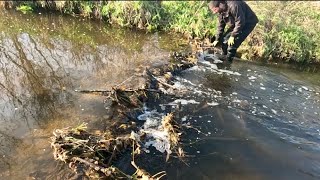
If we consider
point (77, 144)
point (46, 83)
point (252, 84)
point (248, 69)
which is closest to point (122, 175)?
point (77, 144)

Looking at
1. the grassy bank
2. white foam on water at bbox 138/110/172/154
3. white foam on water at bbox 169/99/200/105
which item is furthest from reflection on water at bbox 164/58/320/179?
the grassy bank

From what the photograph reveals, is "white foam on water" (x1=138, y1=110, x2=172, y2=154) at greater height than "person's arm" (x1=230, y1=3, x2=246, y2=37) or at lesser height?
lesser

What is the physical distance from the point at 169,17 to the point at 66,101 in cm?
527

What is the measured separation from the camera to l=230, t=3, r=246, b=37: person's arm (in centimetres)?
803

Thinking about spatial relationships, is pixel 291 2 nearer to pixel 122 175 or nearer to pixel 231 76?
pixel 231 76

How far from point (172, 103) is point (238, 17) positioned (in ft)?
9.19

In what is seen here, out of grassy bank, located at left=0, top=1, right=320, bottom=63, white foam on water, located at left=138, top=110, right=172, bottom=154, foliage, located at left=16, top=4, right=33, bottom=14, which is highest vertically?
grassy bank, located at left=0, top=1, right=320, bottom=63

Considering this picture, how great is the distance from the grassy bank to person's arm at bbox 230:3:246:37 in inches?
47.1

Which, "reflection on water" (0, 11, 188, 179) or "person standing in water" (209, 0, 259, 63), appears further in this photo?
"person standing in water" (209, 0, 259, 63)

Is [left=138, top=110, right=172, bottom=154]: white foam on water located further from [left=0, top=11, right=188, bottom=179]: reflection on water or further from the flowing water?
[left=0, top=11, right=188, bottom=179]: reflection on water

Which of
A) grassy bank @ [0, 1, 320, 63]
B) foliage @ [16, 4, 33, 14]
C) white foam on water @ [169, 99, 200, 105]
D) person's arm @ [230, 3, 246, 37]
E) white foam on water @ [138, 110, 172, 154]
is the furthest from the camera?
foliage @ [16, 4, 33, 14]

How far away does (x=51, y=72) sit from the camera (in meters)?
7.48

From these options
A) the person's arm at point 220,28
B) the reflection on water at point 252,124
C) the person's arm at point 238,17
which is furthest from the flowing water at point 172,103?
the person's arm at point 238,17

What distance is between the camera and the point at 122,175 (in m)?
4.64
